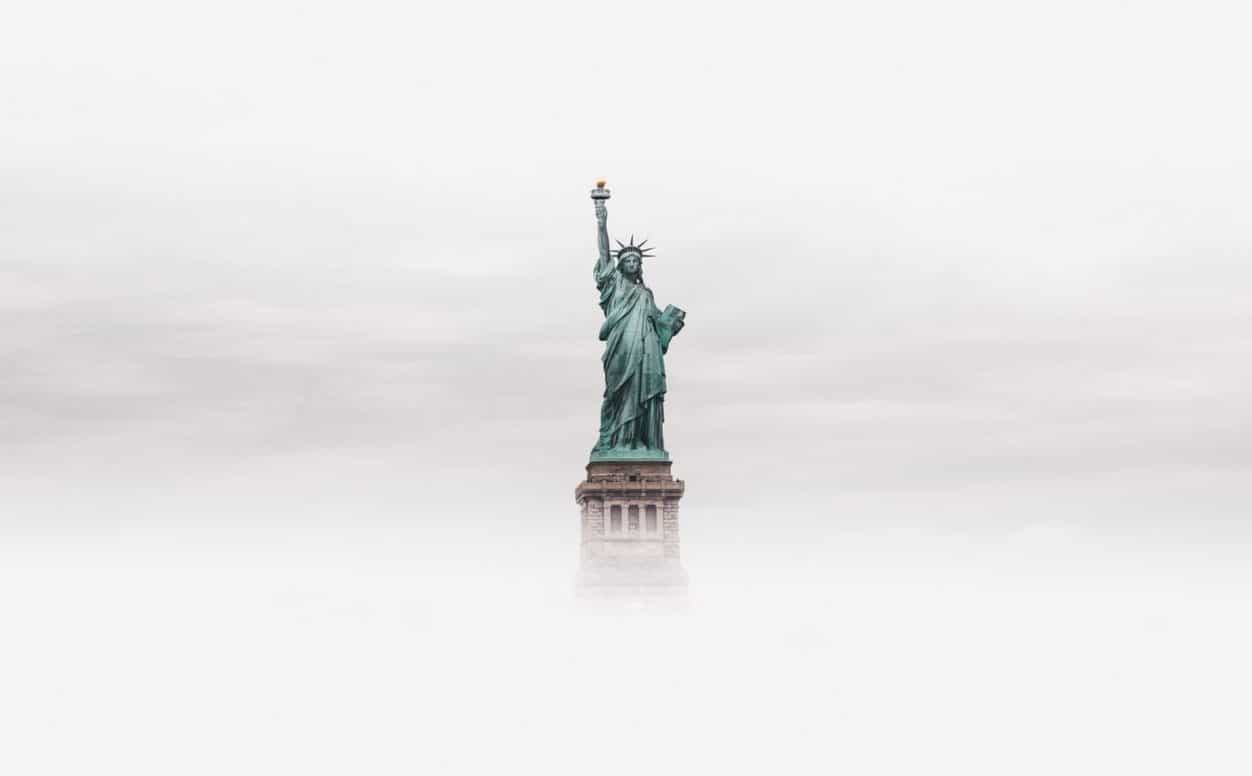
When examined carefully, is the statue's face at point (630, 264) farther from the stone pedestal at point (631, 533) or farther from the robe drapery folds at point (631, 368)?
the stone pedestal at point (631, 533)

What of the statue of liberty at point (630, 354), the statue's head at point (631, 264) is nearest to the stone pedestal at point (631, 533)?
the statue of liberty at point (630, 354)

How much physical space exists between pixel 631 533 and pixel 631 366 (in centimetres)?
A: 653

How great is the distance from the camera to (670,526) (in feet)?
250

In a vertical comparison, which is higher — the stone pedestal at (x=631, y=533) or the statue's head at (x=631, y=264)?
the statue's head at (x=631, y=264)

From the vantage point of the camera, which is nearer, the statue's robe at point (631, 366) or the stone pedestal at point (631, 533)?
the stone pedestal at point (631, 533)

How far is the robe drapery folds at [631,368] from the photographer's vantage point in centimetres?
7619

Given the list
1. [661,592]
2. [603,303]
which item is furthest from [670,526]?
[603,303]

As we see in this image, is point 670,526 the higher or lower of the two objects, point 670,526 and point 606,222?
the lower

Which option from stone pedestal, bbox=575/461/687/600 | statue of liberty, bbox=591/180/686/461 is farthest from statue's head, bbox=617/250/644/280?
stone pedestal, bbox=575/461/687/600

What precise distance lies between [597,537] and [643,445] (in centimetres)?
406

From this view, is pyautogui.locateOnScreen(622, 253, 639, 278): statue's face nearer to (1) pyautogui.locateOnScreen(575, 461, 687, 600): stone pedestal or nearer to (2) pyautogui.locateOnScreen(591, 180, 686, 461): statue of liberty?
(2) pyautogui.locateOnScreen(591, 180, 686, 461): statue of liberty

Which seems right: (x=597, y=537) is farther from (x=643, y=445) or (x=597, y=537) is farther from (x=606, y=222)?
(x=606, y=222)

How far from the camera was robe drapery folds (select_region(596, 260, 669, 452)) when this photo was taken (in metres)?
76.2

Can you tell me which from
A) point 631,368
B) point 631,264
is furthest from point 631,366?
point 631,264
